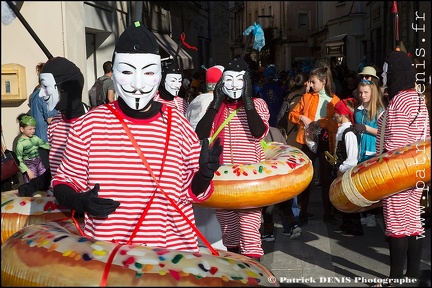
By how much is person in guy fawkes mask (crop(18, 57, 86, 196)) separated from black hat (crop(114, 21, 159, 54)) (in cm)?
115

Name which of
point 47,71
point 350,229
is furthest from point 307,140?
point 47,71

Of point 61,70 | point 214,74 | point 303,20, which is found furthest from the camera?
point 303,20

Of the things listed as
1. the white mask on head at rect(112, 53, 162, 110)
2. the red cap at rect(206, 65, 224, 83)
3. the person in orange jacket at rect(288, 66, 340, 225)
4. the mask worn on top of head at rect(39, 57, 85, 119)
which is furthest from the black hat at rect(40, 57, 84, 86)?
the person in orange jacket at rect(288, 66, 340, 225)

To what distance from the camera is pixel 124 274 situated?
3.09 m

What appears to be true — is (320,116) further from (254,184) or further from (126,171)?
(126,171)

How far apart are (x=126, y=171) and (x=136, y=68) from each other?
529mm

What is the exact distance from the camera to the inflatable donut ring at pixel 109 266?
10.2ft

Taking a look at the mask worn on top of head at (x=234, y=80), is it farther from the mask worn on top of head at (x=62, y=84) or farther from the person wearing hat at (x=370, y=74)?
the person wearing hat at (x=370, y=74)

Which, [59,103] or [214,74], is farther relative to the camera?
[214,74]

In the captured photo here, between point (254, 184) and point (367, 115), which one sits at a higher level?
point (367, 115)

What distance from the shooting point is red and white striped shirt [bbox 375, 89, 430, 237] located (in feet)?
17.7

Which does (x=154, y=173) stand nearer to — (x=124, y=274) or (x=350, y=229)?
(x=124, y=274)

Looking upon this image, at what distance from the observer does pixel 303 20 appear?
28.7 ft

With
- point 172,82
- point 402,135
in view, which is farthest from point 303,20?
point 402,135
